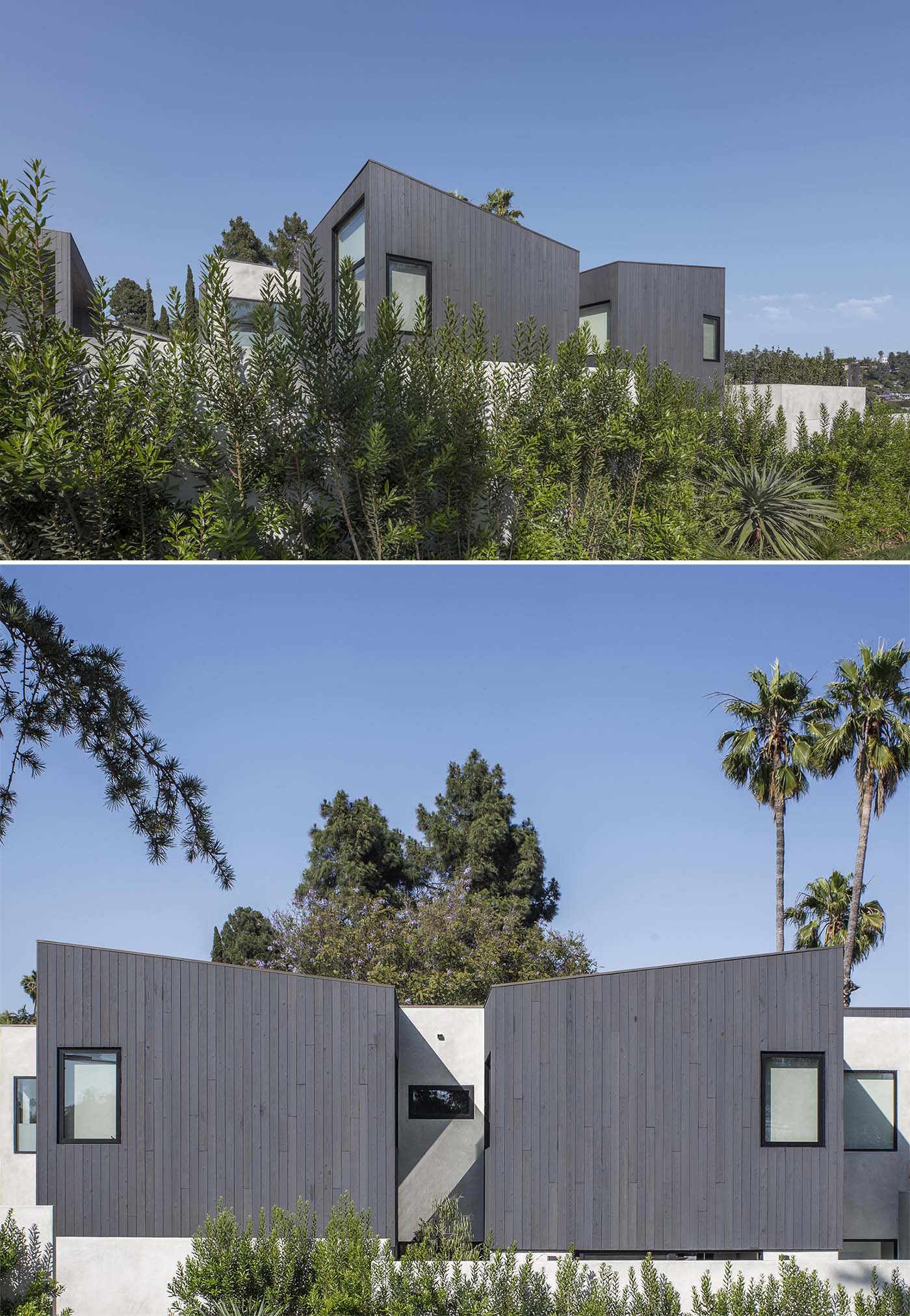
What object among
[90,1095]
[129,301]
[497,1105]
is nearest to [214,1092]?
[90,1095]

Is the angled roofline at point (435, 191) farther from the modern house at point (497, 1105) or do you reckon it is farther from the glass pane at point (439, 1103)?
the glass pane at point (439, 1103)

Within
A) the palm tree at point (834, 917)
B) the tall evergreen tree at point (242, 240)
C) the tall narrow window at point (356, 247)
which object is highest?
the tall evergreen tree at point (242, 240)

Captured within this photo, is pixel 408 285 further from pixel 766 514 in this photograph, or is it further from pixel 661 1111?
pixel 661 1111

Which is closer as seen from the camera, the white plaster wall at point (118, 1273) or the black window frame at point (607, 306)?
the white plaster wall at point (118, 1273)

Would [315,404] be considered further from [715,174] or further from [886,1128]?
[715,174]

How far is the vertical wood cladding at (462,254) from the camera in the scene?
13.2 meters

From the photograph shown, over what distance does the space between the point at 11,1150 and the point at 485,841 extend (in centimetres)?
1546

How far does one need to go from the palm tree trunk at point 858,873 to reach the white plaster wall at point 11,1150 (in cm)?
1407

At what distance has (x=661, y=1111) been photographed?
29.4ft

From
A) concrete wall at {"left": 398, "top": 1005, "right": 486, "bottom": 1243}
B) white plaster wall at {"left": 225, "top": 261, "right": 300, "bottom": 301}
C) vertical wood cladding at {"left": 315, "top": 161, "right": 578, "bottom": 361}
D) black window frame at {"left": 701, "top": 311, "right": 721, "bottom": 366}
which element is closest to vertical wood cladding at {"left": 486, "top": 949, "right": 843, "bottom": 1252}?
concrete wall at {"left": 398, "top": 1005, "right": 486, "bottom": 1243}

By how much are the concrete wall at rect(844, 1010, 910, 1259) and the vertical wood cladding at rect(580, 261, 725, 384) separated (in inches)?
476

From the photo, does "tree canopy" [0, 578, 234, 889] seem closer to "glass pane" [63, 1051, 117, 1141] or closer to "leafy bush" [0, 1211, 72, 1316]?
"glass pane" [63, 1051, 117, 1141]

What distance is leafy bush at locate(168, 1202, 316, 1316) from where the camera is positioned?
299 inches

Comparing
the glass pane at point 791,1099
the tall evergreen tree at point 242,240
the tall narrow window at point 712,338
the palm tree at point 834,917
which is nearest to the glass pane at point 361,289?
the tall narrow window at point 712,338
